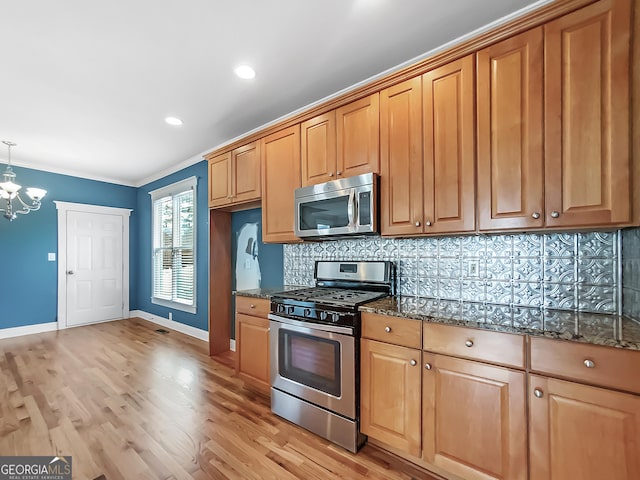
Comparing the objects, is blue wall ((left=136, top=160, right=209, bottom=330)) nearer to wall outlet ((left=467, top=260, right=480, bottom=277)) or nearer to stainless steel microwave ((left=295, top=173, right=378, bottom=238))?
stainless steel microwave ((left=295, top=173, right=378, bottom=238))

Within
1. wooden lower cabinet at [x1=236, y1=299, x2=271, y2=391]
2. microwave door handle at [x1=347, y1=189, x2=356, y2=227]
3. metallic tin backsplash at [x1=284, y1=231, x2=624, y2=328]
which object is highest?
microwave door handle at [x1=347, y1=189, x2=356, y2=227]

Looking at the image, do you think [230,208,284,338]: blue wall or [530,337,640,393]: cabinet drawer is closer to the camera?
[530,337,640,393]: cabinet drawer

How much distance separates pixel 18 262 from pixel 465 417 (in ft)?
20.5

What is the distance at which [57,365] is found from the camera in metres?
3.32

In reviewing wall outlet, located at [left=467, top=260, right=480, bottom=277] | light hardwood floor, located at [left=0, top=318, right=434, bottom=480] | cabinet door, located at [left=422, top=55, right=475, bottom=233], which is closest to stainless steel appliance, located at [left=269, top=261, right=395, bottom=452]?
light hardwood floor, located at [left=0, top=318, right=434, bottom=480]

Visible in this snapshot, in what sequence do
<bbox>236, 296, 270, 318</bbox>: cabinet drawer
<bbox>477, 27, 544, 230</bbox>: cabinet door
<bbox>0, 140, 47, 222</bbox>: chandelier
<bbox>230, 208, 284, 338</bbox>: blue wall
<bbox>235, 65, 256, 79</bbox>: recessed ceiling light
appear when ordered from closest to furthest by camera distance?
<bbox>477, 27, 544, 230</bbox>: cabinet door → <bbox>235, 65, 256, 79</bbox>: recessed ceiling light → <bbox>236, 296, 270, 318</bbox>: cabinet drawer → <bbox>230, 208, 284, 338</bbox>: blue wall → <bbox>0, 140, 47, 222</bbox>: chandelier

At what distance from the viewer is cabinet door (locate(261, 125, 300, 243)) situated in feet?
8.57

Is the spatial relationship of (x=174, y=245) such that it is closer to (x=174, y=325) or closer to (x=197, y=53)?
(x=174, y=325)

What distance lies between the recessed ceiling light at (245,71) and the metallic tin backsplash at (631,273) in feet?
8.51

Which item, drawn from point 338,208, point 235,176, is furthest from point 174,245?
point 338,208

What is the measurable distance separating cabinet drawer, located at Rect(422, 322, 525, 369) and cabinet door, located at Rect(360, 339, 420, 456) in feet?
0.46

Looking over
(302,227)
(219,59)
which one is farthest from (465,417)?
(219,59)

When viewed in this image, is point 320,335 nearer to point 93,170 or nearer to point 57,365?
point 57,365

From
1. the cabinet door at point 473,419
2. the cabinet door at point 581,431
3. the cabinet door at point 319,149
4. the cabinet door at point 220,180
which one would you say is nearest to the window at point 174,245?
the cabinet door at point 220,180
